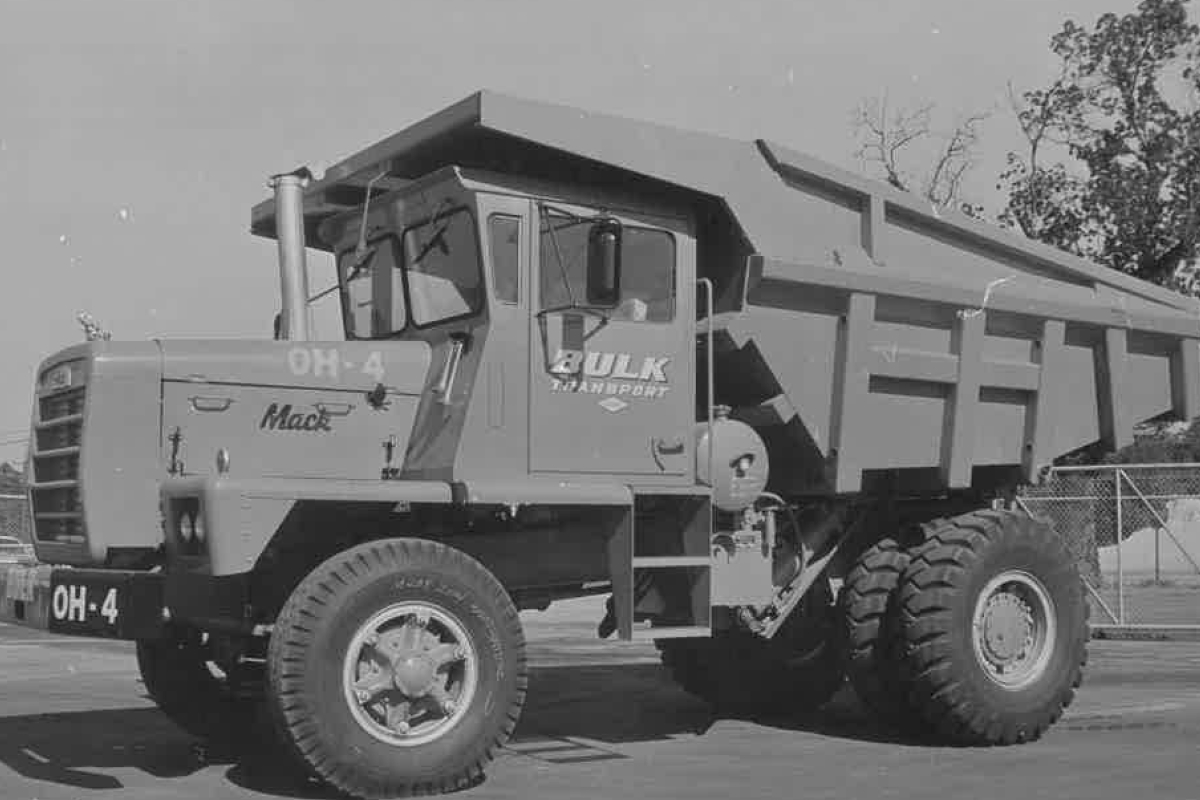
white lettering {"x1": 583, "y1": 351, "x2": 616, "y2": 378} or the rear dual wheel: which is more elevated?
white lettering {"x1": 583, "y1": 351, "x2": 616, "y2": 378}

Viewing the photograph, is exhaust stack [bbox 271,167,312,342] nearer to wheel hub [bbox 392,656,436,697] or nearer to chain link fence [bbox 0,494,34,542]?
wheel hub [bbox 392,656,436,697]

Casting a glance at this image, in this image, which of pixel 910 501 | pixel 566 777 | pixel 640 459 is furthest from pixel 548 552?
pixel 910 501

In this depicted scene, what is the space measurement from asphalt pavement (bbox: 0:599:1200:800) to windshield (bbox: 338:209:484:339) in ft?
7.90

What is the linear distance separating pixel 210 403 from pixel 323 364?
59cm

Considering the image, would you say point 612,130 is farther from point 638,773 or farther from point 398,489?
point 638,773

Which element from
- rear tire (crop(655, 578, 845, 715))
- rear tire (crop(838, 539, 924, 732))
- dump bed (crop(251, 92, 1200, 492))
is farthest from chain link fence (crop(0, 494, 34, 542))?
rear tire (crop(838, 539, 924, 732))

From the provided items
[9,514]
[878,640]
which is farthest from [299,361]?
[9,514]

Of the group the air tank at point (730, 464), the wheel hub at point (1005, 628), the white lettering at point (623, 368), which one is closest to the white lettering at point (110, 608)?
the white lettering at point (623, 368)

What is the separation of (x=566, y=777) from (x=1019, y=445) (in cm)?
370

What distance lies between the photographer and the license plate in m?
6.96

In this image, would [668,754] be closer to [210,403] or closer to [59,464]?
[210,403]

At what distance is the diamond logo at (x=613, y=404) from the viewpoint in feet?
26.2

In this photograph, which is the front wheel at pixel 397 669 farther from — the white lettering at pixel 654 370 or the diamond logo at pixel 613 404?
the white lettering at pixel 654 370

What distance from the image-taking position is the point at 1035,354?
31.1 ft
